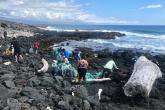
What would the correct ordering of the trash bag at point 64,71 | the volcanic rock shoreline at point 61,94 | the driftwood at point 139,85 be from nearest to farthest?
the volcanic rock shoreline at point 61,94
the driftwood at point 139,85
the trash bag at point 64,71

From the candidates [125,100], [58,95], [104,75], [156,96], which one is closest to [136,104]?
[125,100]

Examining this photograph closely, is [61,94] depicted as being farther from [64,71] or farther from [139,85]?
[64,71]

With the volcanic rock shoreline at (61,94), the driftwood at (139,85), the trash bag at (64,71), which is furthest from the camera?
the trash bag at (64,71)

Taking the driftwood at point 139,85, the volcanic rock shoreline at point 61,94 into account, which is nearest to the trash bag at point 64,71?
the volcanic rock shoreline at point 61,94

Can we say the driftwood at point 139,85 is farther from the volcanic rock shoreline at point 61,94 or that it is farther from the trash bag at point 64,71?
the trash bag at point 64,71

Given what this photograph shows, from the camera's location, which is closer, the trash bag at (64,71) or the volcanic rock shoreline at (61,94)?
the volcanic rock shoreline at (61,94)

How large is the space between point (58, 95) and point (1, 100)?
262 centimetres

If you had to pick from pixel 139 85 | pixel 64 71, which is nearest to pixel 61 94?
pixel 139 85

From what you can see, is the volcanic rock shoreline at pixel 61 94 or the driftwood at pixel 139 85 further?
the driftwood at pixel 139 85

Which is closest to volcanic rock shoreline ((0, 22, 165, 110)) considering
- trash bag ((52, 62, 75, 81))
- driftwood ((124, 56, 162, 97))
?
driftwood ((124, 56, 162, 97))

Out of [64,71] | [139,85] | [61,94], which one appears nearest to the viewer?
[139,85]

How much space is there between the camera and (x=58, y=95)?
14484 mm

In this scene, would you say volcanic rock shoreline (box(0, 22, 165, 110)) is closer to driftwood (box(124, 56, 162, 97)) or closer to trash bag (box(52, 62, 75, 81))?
driftwood (box(124, 56, 162, 97))

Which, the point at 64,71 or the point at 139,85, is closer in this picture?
the point at 139,85
